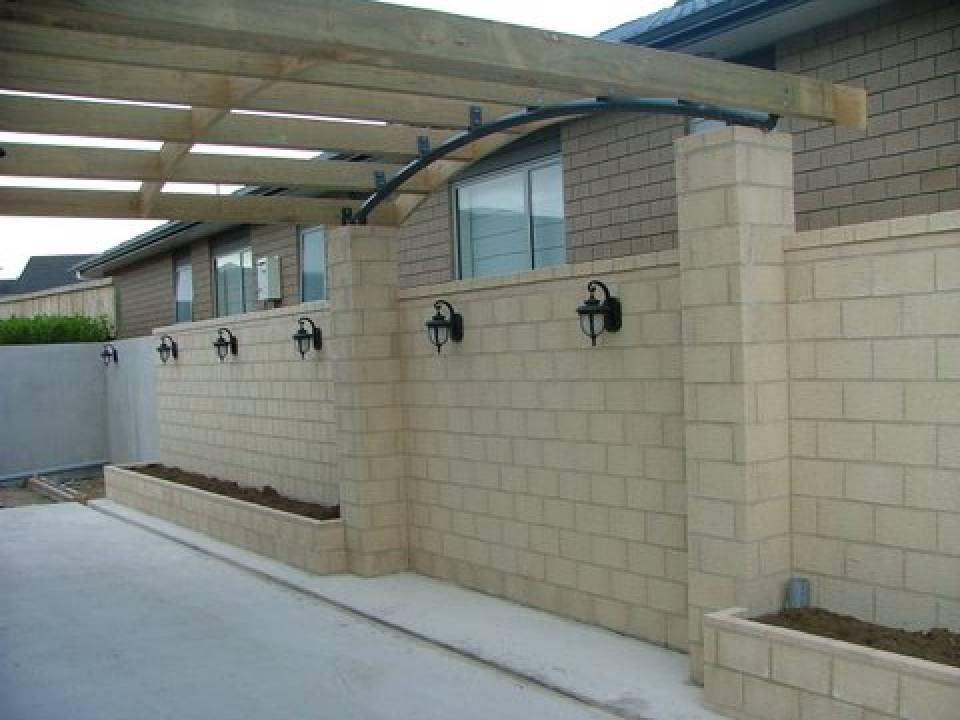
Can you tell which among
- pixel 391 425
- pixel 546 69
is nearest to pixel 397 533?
pixel 391 425

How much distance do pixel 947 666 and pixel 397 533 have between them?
4.62 metres

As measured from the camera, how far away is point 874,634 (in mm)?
4293

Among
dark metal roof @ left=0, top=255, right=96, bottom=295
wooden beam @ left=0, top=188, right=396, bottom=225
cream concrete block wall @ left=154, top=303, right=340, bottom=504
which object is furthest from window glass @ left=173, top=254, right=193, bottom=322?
dark metal roof @ left=0, top=255, right=96, bottom=295

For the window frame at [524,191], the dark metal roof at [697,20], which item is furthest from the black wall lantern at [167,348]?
the dark metal roof at [697,20]

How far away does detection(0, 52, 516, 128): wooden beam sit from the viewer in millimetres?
4969

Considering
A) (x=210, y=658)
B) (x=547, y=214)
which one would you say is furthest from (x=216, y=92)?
(x=547, y=214)

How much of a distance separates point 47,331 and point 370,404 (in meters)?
11.7

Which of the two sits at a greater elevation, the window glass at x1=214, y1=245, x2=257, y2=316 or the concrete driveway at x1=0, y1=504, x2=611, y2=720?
the window glass at x1=214, y1=245, x2=257, y2=316

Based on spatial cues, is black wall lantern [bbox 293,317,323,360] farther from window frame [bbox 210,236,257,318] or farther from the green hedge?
the green hedge

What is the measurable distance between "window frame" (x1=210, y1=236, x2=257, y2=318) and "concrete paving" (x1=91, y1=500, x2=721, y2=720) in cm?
757

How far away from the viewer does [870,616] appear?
453 centimetres

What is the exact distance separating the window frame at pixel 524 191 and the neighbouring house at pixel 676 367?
0.10 ft

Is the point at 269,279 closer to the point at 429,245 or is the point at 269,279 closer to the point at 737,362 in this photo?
the point at 429,245

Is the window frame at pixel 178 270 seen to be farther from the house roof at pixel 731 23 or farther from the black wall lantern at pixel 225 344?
the house roof at pixel 731 23
